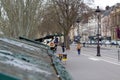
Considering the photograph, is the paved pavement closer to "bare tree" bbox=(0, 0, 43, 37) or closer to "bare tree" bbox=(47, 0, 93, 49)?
"bare tree" bbox=(0, 0, 43, 37)

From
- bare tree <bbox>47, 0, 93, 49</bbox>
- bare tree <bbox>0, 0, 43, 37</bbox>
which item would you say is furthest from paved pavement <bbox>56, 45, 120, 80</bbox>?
bare tree <bbox>47, 0, 93, 49</bbox>

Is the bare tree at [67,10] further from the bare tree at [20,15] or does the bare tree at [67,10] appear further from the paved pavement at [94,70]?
the bare tree at [20,15]

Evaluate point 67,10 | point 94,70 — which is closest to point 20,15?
point 94,70

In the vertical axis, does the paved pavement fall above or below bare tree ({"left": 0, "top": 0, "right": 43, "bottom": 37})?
below

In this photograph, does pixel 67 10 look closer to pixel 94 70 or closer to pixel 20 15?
pixel 94 70

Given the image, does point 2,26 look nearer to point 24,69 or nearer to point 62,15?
point 24,69

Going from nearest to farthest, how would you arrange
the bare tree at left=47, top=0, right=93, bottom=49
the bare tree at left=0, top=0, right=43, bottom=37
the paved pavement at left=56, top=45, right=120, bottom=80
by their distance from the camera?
the paved pavement at left=56, top=45, right=120, bottom=80 → the bare tree at left=0, top=0, right=43, bottom=37 → the bare tree at left=47, top=0, right=93, bottom=49

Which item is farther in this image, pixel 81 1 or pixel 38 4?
pixel 81 1

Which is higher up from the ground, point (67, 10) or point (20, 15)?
point (67, 10)

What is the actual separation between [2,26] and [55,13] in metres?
53.4

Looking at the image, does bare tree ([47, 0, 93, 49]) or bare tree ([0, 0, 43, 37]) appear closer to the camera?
bare tree ([0, 0, 43, 37])

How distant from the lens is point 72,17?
2921 inches

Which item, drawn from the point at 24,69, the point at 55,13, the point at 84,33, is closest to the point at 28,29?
the point at 24,69

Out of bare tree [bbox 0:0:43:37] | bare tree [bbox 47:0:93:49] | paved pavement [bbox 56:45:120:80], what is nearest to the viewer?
paved pavement [bbox 56:45:120:80]
